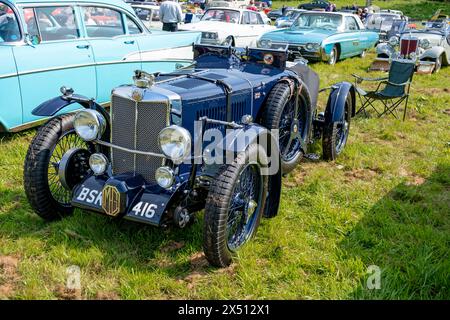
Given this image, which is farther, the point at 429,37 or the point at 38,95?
the point at 429,37

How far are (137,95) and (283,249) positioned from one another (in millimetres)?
1598

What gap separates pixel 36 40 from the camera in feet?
18.4

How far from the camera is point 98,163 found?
345cm

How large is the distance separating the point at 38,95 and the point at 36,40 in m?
0.69

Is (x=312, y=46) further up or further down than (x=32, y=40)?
further down

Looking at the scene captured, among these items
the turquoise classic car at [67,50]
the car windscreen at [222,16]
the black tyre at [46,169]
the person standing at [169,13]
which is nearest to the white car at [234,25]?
the car windscreen at [222,16]

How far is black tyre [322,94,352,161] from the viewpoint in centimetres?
512

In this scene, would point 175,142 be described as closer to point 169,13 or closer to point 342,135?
point 342,135

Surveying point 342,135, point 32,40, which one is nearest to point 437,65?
point 342,135

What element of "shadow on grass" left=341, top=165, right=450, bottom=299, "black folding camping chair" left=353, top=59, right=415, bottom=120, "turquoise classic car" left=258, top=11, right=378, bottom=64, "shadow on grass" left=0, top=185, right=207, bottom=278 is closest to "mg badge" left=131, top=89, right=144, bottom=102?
"shadow on grass" left=0, top=185, right=207, bottom=278

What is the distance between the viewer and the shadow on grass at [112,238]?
10.7 feet

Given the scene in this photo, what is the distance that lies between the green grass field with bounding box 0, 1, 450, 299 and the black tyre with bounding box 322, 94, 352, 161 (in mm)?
344
